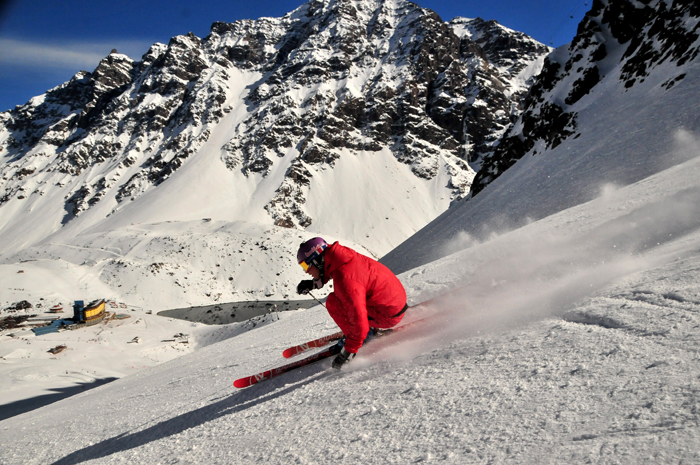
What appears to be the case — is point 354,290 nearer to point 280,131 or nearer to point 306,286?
point 306,286

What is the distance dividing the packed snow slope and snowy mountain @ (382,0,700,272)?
523 cm

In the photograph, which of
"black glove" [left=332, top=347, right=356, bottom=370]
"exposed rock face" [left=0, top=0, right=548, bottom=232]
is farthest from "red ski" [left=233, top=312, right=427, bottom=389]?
"exposed rock face" [left=0, top=0, right=548, bottom=232]

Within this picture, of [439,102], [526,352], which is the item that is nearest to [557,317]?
[526,352]

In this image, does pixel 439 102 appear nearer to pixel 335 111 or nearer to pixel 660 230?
pixel 335 111

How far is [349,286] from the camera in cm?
347

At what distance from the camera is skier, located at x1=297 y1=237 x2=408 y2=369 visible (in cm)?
347

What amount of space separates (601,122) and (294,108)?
327 ft

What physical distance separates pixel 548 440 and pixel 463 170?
106 metres

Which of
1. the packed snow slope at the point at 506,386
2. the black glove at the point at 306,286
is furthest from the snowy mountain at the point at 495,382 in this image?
the black glove at the point at 306,286

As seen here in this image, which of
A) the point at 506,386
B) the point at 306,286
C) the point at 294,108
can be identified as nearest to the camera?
the point at 506,386

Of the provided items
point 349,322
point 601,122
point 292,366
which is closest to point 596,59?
point 601,122

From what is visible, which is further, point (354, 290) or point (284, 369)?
point (284, 369)

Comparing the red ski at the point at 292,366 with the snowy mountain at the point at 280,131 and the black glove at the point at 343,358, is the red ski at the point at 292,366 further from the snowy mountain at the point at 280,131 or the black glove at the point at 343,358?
the snowy mountain at the point at 280,131

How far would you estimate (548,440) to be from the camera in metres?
1.89
